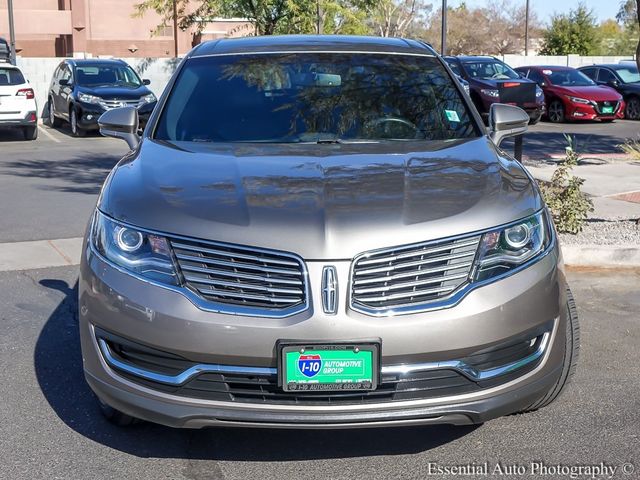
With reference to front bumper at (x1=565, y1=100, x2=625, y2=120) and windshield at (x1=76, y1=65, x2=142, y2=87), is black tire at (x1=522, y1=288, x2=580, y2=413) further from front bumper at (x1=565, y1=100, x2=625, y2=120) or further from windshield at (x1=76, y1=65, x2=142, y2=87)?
front bumper at (x1=565, y1=100, x2=625, y2=120)

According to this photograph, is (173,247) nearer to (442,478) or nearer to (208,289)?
(208,289)

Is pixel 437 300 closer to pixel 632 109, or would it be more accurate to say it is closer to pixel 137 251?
pixel 137 251

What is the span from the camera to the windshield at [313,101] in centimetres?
481

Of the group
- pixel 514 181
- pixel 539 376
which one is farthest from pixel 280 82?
pixel 539 376

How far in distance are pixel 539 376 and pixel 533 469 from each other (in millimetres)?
436

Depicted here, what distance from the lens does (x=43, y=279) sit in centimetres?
694

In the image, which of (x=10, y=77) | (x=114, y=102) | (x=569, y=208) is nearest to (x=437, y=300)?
(x=569, y=208)

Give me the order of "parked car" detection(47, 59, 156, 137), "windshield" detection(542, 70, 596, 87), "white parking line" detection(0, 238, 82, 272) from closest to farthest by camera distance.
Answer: "white parking line" detection(0, 238, 82, 272) → "parked car" detection(47, 59, 156, 137) → "windshield" detection(542, 70, 596, 87)

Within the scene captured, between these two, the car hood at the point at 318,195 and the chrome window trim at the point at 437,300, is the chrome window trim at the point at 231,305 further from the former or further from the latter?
the chrome window trim at the point at 437,300

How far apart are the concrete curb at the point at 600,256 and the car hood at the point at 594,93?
15.5 m

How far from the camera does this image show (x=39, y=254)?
25.5 feet

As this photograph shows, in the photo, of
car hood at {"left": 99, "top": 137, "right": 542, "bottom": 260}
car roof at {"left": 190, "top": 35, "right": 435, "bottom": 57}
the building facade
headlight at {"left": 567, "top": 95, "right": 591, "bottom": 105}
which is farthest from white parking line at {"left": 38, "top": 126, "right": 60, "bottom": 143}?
the building facade

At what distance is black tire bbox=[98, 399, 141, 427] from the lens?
159 inches

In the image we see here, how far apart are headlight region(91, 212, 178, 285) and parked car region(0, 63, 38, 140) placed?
15.4 meters
